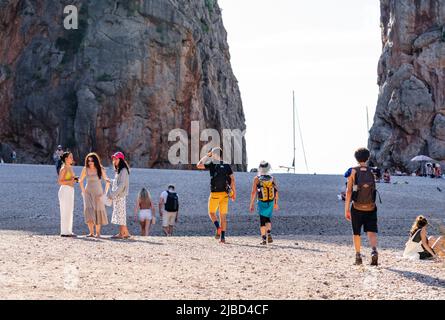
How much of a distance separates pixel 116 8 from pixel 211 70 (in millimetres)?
12906

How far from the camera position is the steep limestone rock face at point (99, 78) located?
179ft

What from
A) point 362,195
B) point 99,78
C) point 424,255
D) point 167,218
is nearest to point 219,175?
point 424,255

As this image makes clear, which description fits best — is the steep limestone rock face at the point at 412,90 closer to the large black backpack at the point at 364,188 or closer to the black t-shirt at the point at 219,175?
the black t-shirt at the point at 219,175

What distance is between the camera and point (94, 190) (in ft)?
46.6

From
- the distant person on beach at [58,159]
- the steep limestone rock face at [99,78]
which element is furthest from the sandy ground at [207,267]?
the steep limestone rock face at [99,78]

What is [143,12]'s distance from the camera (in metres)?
57.6

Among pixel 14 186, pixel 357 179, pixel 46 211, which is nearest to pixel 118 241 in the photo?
pixel 357 179

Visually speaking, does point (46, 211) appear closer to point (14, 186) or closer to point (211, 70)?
point (14, 186)

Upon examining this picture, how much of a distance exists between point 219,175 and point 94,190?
2499 millimetres

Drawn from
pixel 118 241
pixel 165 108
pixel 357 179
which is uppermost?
pixel 165 108

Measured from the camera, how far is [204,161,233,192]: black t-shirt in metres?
13.4

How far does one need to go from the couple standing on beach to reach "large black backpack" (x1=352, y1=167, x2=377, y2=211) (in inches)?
212

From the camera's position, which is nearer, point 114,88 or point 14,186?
point 14,186

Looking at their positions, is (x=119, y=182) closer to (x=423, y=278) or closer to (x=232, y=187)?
(x=232, y=187)
